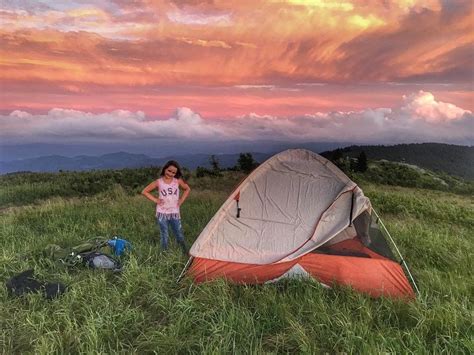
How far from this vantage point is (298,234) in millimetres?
5875

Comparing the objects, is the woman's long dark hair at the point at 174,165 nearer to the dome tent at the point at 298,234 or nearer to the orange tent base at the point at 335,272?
the dome tent at the point at 298,234

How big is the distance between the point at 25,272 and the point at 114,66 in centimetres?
568

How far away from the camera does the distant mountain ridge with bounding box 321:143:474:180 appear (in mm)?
24016

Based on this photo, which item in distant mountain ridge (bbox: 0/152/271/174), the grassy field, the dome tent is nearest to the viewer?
the grassy field

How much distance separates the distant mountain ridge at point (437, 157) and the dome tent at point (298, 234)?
57.1 feet

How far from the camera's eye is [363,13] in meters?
7.80

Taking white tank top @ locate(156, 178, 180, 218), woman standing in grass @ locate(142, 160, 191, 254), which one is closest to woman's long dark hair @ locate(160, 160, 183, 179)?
woman standing in grass @ locate(142, 160, 191, 254)

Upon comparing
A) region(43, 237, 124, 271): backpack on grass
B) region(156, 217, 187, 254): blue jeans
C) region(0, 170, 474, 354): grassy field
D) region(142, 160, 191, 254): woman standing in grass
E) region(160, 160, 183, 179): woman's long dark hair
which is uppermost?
region(160, 160, 183, 179): woman's long dark hair

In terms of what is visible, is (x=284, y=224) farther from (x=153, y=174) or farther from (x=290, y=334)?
(x=153, y=174)

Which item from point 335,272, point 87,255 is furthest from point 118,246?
point 335,272

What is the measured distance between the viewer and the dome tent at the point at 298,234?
529cm

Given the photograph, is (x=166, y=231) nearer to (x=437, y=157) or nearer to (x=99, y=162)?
(x=99, y=162)

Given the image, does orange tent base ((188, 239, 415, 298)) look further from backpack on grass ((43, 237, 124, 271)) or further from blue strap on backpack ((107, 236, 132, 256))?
blue strap on backpack ((107, 236, 132, 256))

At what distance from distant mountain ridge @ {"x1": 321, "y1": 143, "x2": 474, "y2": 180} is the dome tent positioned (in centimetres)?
1740
